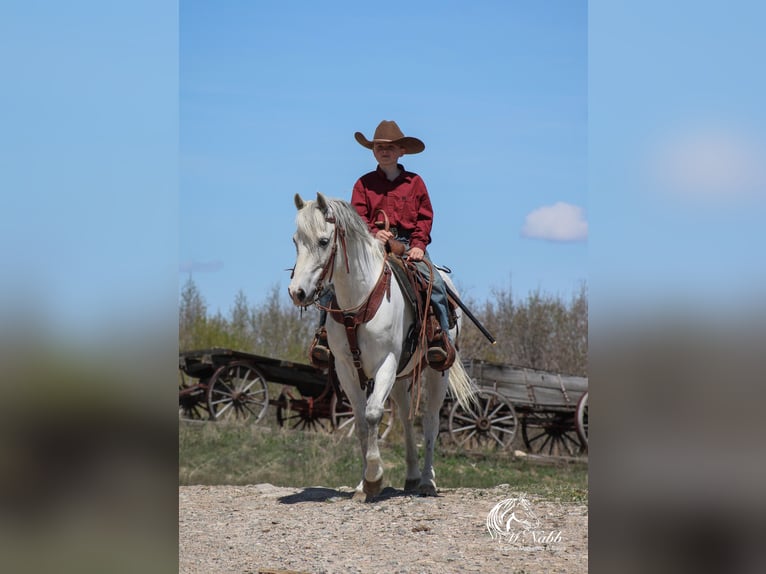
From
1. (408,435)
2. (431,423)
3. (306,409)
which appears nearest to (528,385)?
(306,409)

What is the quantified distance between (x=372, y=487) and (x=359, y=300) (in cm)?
134

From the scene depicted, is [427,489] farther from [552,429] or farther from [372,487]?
[552,429]

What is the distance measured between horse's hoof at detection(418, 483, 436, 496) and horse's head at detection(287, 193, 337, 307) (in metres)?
2.06

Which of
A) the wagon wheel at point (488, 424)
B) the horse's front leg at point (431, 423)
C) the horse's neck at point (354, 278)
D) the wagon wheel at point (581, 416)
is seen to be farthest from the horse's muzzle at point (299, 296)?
the wagon wheel at point (581, 416)

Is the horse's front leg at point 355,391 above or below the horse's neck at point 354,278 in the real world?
below

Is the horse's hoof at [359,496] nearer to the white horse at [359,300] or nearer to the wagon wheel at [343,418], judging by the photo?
the white horse at [359,300]

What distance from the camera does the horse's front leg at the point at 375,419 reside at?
6352 mm

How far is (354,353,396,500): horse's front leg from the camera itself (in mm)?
6352

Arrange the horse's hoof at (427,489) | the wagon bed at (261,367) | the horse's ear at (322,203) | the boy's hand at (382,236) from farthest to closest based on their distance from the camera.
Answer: the wagon bed at (261,367) → the horse's hoof at (427,489) → the boy's hand at (382,236) → the horse's ear at (322,203)

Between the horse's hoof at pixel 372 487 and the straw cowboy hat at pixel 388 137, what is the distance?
2.48m

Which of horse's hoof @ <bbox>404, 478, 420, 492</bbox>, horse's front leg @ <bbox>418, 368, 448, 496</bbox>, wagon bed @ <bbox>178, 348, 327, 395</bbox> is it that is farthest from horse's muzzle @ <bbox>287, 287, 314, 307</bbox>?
wagon bed @ <bbox>178, 348, 327, 395</bbox>

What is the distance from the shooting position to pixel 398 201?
274 inches
